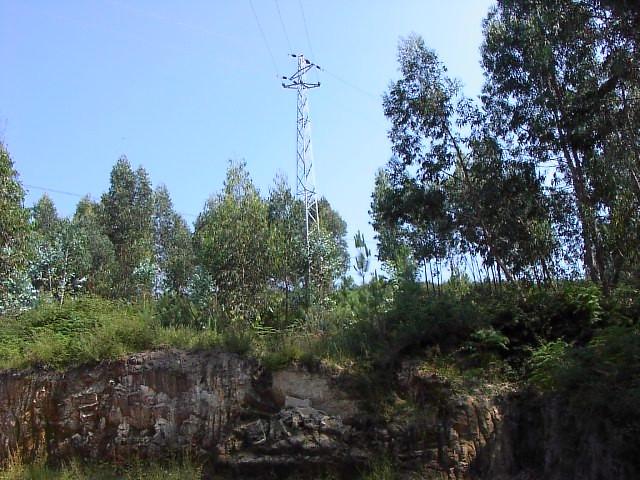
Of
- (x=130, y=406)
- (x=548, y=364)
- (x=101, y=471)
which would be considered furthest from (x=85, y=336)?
(x=548, y=364)

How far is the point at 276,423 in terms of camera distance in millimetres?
12289

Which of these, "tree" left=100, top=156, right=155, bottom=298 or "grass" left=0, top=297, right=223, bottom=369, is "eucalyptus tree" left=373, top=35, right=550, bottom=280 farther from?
"tree" left=100, top=156, right=155, bottom=298

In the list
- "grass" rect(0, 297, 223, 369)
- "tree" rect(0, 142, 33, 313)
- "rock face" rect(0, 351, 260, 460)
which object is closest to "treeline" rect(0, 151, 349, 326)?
"tree" rect(0, 142, 33, 313)

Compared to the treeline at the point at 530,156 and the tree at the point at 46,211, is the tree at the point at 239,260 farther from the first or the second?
the tree at the point at 46,211

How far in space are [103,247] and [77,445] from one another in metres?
14.1

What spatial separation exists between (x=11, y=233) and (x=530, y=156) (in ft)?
44.4

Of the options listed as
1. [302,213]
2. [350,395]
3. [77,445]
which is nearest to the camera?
[350,395]

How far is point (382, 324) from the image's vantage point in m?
13.2

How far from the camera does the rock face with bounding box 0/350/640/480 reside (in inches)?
425

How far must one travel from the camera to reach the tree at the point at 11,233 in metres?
16.6

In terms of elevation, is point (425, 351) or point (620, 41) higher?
point (620, 41)

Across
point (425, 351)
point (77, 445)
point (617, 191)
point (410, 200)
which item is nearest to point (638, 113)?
point (617, 191)

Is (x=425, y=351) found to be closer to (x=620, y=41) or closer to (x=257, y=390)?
(x=257, y=390)

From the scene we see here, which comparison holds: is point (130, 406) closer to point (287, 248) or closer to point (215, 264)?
point (215, 264)
